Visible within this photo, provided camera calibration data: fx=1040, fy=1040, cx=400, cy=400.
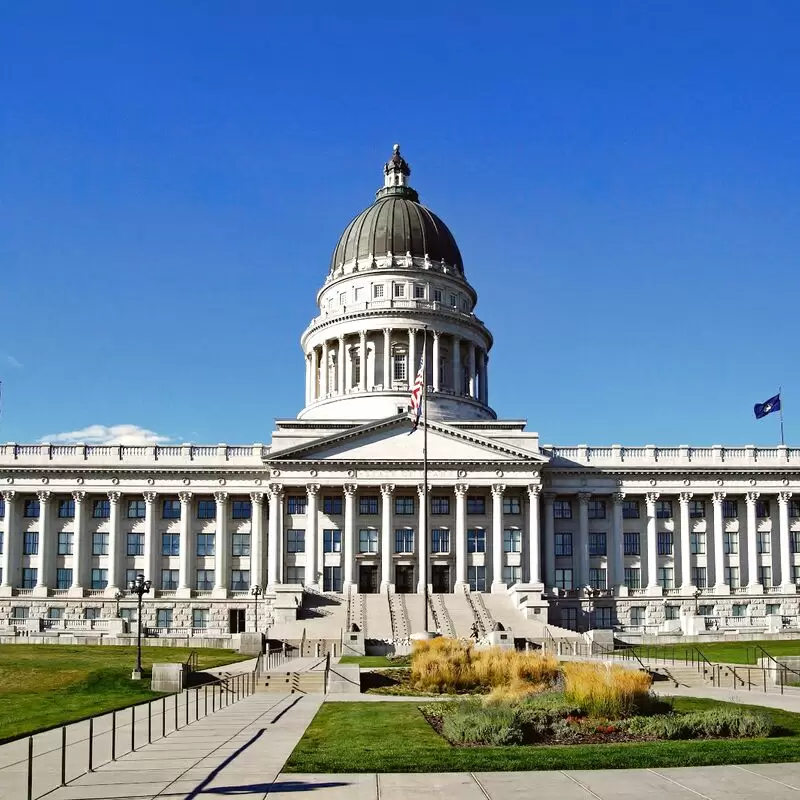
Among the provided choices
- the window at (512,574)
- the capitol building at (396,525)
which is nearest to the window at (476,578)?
the capitol building at (396,525)

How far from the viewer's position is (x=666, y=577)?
87.4 metres

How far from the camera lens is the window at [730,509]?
3511 inches

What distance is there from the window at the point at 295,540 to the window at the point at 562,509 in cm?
2127

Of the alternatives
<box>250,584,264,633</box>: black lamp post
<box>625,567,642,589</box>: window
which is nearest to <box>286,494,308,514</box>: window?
<box>250,584,264,633</box>: black lamp post

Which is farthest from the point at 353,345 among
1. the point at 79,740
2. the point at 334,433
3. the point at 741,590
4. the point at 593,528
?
the point at 79,740

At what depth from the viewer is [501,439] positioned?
277ft

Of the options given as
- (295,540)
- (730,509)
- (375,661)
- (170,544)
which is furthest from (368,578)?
(375,661)

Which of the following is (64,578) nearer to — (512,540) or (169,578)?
(169,578)

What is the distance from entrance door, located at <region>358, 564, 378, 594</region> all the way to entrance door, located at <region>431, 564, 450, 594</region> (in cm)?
460

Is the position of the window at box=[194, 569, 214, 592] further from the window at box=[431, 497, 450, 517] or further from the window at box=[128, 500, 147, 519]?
the window at box=[431, 497, 450, 517]

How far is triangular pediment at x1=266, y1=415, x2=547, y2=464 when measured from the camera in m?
82.1

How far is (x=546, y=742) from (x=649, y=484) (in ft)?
217

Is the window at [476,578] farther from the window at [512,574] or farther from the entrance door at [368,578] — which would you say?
the entrance door at [368,578]

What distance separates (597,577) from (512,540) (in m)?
8.42
